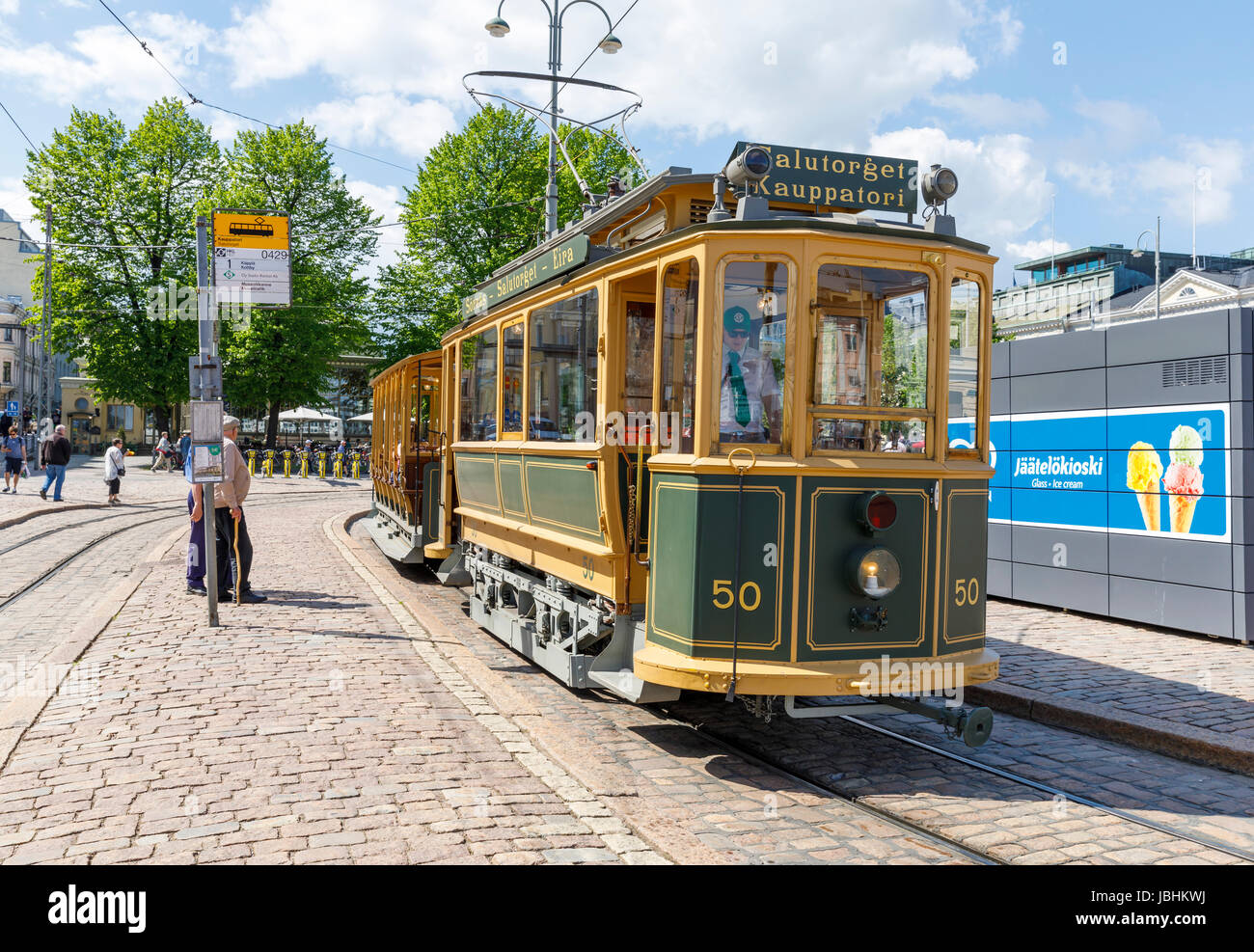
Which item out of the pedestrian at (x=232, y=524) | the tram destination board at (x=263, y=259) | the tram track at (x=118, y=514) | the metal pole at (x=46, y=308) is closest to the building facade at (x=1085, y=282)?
the tram track at (x=118, y=514)

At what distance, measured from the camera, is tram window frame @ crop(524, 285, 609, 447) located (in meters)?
6.59

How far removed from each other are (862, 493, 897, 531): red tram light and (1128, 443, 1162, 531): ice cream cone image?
556cm

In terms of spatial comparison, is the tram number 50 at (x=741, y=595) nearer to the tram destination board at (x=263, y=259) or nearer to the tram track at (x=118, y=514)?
the tram track at (x=118, y=514)

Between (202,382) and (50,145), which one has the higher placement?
(50,145)

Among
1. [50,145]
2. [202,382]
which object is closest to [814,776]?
[202,382]

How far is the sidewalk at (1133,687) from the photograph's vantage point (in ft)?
20.2

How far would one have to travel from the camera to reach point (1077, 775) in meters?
5.69

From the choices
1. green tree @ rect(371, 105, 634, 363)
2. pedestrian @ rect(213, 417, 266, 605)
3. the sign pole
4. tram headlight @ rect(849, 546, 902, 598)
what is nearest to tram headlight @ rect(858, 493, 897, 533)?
tram headlight @ rect(849, 546, 902, 598)

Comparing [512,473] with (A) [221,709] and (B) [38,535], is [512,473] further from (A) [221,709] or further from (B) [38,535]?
(B) [38,535]

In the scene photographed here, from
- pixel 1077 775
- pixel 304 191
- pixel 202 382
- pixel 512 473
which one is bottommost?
pixel 1077 775

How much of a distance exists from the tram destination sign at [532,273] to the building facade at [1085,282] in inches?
2497

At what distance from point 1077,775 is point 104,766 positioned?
5.12 m

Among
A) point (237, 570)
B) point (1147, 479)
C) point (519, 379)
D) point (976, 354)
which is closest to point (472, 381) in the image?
point (519, 379)

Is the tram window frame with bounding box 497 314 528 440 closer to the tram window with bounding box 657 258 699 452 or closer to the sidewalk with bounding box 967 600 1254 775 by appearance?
the tram window with bounding box 657 258 699 452
